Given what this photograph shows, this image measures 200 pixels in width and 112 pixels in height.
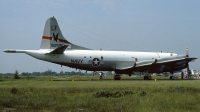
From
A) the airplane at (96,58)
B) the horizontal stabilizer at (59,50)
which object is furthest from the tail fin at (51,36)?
the horizontal stabilizer at (59,50)

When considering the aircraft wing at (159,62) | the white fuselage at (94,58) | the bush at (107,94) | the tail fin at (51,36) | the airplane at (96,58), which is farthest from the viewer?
the aircraft wing at (159,62)

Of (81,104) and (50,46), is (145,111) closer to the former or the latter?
(81,104)

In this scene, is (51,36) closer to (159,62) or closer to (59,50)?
(59,50)

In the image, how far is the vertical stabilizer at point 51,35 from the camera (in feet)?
130

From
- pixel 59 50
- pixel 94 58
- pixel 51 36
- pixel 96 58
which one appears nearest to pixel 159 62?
pixel 96 58

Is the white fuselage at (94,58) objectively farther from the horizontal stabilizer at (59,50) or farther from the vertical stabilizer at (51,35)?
the vertical stabilizer at (51,35)

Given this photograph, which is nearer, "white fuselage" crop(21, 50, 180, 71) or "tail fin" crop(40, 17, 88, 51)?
"white fuselage" crop(21, 50, 180, 71)

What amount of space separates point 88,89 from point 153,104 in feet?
27.2

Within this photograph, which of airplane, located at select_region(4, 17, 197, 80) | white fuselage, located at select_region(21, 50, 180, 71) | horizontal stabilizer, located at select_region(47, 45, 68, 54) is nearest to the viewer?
horizontal stabilizer, located at select_region(47, 45, 68, 54)

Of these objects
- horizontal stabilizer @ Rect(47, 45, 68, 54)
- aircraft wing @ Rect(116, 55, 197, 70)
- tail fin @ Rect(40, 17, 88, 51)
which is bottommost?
aircraft wing @ Rect(116, 55, 197, 70)

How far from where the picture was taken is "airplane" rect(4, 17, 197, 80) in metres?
39.1

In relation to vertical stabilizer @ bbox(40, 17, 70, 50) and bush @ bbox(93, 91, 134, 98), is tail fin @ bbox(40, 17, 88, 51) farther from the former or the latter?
bush @ bbox(93, 91, 134, 98)

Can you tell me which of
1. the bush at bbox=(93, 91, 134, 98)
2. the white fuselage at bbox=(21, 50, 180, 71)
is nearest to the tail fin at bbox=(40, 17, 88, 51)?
the white fuselage at bbox=(21, 50, 180, 71)

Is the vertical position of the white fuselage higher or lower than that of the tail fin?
lower
